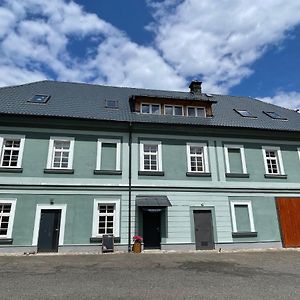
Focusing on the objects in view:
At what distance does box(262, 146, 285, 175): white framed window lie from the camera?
52.8ft

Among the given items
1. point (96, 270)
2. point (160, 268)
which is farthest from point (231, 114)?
point (96, 270)

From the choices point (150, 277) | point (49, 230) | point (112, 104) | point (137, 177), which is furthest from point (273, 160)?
point (49, 230)

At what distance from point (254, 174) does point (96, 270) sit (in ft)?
35.5

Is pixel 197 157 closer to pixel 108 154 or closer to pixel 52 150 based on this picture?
pixel 108 154

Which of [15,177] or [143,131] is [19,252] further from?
[143,131]

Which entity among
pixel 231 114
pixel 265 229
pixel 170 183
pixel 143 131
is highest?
pixel 231 114

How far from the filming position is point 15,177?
13453mm

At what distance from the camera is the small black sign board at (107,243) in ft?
42.5

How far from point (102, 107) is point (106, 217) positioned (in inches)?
276

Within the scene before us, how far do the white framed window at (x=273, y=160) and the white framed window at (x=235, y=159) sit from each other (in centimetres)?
148

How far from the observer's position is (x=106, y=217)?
1376 cm

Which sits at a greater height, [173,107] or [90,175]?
[173,107]

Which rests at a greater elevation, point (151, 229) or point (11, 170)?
point (11, 170)

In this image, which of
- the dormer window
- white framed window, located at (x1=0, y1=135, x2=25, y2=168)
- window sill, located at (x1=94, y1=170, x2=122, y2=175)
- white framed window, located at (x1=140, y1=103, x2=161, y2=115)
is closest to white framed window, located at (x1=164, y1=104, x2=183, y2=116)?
white framed window, located at (x1=140, y1=103, x2=161, y2=115)
